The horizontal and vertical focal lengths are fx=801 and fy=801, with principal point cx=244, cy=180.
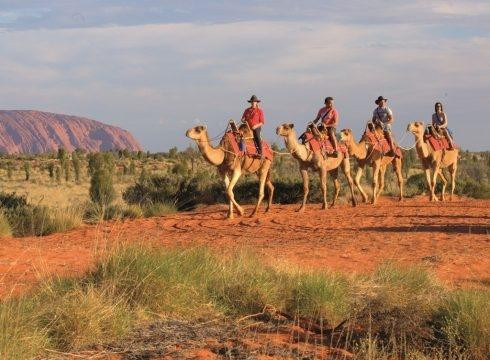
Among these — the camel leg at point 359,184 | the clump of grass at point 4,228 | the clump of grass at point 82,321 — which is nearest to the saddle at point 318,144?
the camel leg at point 359,184

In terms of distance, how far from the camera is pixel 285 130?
71.8 feet

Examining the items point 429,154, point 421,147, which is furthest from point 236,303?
point 429,154

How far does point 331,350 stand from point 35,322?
290cm

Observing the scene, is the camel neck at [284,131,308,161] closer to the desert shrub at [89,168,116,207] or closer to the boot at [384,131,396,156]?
the boot at [384,131,396,156]

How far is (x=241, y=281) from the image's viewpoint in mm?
9992

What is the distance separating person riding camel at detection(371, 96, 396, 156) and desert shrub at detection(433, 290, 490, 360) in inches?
629

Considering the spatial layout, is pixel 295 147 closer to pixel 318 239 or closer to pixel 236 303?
pixel 318 239

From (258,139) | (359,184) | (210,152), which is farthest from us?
(359,184)

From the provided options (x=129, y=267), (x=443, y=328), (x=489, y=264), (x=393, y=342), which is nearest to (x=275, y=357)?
(x=393, y=342)

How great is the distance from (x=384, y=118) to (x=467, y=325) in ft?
55.4

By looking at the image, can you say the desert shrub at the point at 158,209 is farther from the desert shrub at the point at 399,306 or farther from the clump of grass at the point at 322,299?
the clump of grass at the point at 322,299

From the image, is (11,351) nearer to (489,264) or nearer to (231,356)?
(231,356)

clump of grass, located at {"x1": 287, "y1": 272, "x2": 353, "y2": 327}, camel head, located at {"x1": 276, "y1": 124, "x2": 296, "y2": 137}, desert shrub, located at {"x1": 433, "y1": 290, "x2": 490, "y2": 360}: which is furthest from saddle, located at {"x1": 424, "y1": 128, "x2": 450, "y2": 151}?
desert shrub, located at {"x1": 433, "y1": 290, "x2": 490, "y2": 360}

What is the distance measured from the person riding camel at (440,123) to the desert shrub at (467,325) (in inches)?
696
